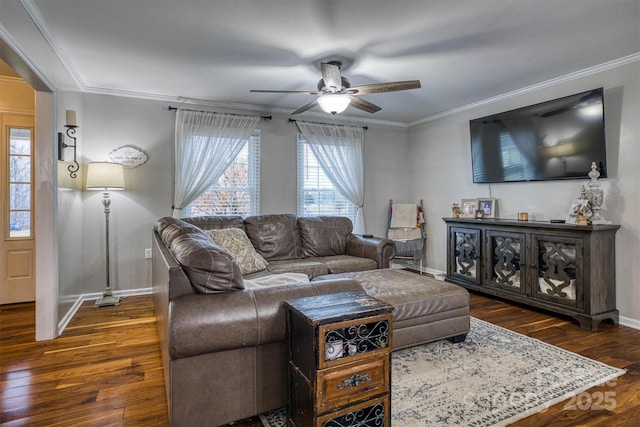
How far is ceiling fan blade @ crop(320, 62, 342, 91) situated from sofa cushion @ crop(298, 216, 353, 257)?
5.92 feet

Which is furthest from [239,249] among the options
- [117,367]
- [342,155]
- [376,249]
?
[342,155]

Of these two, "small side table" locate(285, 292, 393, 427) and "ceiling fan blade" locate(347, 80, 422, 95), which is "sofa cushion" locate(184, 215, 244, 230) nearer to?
"ceiling fan blade" locate(347, 80, 422, 95)

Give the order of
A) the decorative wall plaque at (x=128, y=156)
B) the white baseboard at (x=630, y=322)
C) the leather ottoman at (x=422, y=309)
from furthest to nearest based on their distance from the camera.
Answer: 1. the decorative wall plaque at (x=128, y=156)
2. the white baseboard at (x=630, y=322)
3. the leather ottoman at (x=422, y=309)

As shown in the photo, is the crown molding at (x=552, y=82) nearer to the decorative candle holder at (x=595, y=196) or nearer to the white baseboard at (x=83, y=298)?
the decorative candle holder at (x=595, y=196)

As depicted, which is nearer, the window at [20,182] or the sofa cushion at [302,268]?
the sofa cushion at [302,268]

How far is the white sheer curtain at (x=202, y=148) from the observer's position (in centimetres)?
423

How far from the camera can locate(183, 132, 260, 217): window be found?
4.48 m

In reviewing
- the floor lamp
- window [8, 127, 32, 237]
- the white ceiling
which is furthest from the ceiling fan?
window [8, 127, 32, 237]

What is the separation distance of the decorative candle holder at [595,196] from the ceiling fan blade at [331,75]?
253 cm

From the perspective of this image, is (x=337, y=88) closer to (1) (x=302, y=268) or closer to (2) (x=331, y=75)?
(2) (x=331, y=75)

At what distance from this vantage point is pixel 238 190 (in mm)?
4641

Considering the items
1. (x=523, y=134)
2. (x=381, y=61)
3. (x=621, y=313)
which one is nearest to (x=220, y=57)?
(x=381, y=61)

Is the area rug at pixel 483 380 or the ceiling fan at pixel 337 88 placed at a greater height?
the ceiling fan at pixel 337 88

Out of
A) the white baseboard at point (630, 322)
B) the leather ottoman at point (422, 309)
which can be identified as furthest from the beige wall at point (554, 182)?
the leather ottoman at point (422, 309)
